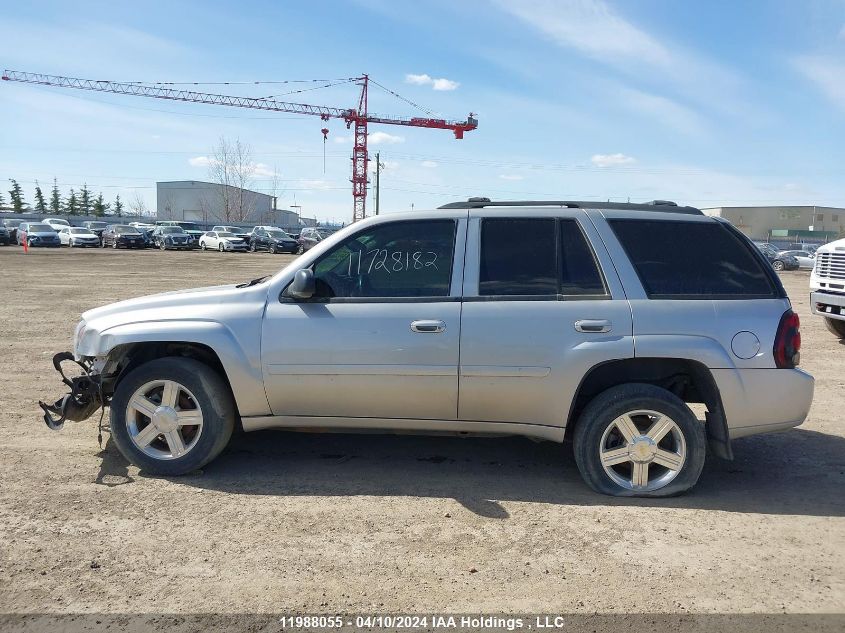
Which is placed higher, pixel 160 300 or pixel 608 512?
pixel 160 300

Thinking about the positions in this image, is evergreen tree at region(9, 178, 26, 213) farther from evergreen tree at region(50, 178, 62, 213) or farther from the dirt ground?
the dirt ground

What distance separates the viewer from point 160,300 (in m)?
4.47

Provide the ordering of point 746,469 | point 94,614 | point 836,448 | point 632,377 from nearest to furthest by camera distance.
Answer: point 94,614, point 632,377, point 746,469, point 836,448

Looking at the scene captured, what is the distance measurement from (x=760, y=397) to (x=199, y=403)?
351 cm

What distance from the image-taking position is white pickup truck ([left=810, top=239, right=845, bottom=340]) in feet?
32.6

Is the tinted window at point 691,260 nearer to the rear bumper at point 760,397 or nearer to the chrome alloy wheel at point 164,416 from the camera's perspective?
the rear bumper at point 760,397

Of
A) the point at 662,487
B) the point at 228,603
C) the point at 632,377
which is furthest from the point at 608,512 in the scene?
the point at 228,603

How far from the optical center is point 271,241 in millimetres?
44656

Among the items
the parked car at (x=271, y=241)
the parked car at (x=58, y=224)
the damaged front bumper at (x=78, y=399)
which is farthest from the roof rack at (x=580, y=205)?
the parked car at (x=58, y=224)

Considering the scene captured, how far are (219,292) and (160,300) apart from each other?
0.43 m

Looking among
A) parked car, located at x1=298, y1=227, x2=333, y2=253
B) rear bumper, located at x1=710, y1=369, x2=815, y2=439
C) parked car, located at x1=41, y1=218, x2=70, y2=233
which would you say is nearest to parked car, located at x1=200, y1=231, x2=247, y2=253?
parked car, located at x1=298, y1=227, x2=333, y2=253

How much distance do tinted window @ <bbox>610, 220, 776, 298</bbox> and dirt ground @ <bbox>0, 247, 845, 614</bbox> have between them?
131 cm

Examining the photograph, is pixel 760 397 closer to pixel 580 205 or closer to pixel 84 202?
pixel 580 205

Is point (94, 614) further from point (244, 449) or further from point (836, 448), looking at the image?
point (836, 448)
